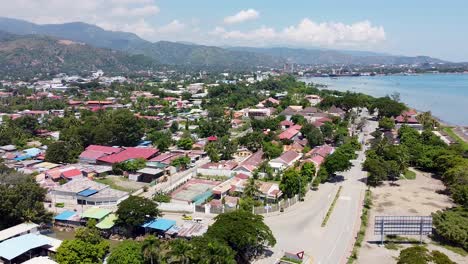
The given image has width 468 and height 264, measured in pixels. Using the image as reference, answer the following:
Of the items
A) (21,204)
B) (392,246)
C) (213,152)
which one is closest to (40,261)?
(21,204)

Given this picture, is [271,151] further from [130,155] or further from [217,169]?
[130,155]

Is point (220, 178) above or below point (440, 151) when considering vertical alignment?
below

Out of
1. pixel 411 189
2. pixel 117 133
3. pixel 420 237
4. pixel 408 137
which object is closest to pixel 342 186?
pixel 411 189

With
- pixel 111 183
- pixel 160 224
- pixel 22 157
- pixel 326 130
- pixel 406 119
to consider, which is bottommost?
pixel 111 183

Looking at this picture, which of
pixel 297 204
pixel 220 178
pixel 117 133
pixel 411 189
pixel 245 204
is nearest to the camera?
pixel 245 204

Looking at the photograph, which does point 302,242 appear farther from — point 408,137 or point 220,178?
point 408,137

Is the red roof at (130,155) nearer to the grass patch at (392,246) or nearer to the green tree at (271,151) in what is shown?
the green tree at (271,151)

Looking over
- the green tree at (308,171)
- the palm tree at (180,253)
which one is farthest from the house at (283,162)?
the palm tree at (180,253)

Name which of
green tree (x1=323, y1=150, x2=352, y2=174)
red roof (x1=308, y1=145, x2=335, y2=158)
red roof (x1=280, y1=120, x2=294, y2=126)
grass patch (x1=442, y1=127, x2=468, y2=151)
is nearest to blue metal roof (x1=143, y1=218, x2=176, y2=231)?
green tree (x1=323, y1=150, x2=352, y2=174)
